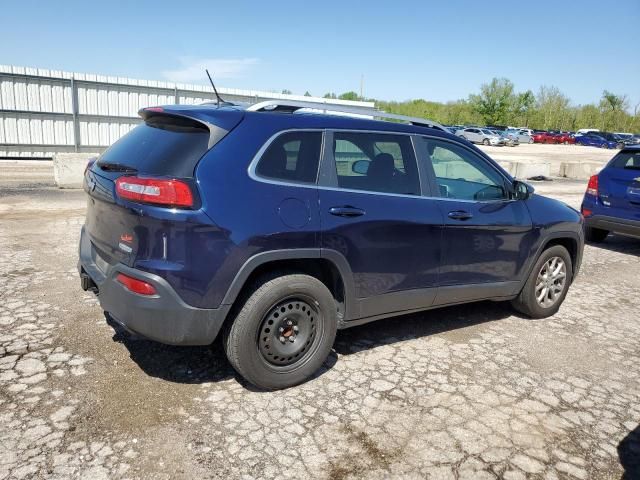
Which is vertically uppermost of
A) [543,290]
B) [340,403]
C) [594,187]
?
[594,187]

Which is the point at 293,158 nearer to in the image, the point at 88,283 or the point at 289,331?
the point at 289,331

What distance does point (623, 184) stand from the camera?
25.6 ft

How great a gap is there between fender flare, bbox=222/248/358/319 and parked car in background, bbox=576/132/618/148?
60991 mm

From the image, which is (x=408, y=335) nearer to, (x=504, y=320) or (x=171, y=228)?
(x=504, y=320)

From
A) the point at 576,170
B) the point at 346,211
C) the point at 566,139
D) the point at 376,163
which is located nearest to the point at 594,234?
the point at 376,163

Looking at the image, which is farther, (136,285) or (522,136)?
(522,136)

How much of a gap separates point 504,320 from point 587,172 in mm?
19148

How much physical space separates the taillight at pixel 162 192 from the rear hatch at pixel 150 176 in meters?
0.02

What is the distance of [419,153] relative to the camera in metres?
4.07

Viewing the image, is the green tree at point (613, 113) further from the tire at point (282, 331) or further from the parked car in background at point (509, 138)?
the tire at point (282, 331)

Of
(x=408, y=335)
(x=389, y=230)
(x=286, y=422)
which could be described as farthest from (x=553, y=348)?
(x=286, y=422)

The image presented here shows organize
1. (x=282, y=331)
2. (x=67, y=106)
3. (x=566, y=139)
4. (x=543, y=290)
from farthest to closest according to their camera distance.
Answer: (x=566, y=139), (x=67, y=106), (x=543, y=290), (x=282, y=331)

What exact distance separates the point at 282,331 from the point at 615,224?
649cm

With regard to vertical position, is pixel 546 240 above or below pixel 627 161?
below
